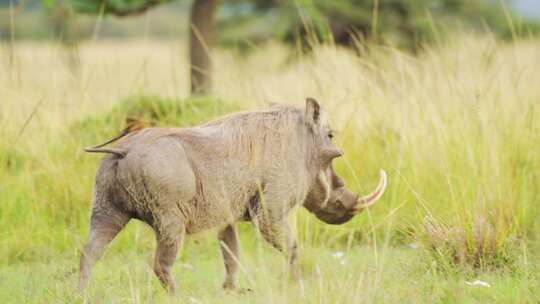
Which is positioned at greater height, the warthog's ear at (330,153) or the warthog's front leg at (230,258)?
the warthog's ear at (330,153)

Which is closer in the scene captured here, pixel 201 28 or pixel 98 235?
pixel 98 235

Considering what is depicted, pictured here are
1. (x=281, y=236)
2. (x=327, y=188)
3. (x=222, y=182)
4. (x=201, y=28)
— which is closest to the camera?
(x=222, y=182)

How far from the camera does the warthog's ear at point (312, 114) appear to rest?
4.22 meters

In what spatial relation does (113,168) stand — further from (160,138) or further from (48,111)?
(48,111)

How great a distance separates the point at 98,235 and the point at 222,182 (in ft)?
1.83

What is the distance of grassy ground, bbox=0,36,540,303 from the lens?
160 inches

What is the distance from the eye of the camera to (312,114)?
4242 mm

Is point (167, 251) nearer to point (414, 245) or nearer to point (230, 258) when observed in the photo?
point (230, 258)

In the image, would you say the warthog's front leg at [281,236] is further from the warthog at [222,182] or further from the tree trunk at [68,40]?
the tree trunk at [68,40]

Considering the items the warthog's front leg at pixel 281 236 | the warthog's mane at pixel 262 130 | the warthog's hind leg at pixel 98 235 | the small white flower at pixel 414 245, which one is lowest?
the small white flower at pixel 414 245

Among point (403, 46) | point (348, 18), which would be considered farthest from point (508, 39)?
point (348, 18)

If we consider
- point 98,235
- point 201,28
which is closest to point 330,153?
point 98,235

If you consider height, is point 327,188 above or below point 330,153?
below

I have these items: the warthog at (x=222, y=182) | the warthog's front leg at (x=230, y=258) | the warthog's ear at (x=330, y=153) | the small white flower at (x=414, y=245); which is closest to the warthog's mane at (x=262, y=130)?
the warthog at (x=222, y=182)
